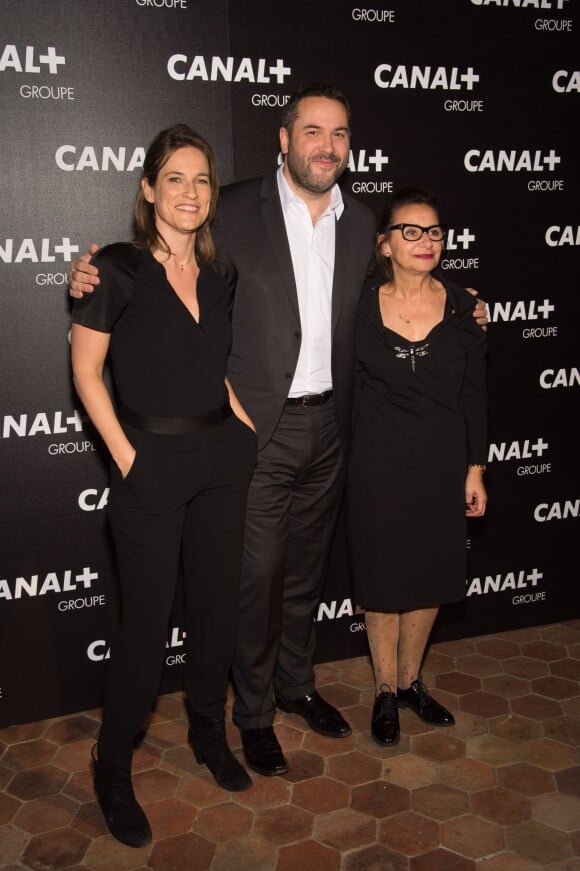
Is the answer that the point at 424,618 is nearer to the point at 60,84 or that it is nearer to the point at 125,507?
the point at 125,507

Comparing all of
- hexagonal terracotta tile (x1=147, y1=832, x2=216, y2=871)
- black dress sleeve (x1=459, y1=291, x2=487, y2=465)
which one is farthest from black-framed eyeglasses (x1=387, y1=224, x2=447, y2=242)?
hexagonal terracotta tile (x1=147, y1=832, x2=216, y2=871)

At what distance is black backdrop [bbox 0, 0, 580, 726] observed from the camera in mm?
3211

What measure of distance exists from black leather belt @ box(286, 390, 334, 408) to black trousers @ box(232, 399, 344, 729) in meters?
0.02

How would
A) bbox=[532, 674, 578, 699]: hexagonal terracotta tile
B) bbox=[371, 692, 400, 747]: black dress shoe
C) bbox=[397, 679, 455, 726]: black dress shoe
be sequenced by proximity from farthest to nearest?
bbox=[532, 674, 578, 699]: hexagonal terracotta tile < bbox=[397, 679, 455, 726]: black dress shoe < bbox=[371, 692, 400, 747]: black dress shoe

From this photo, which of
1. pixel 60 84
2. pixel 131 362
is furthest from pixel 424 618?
pixel 60 84

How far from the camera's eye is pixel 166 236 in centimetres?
268

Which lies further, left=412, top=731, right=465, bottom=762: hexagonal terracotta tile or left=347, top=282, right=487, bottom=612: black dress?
left=412, top=731, right=465, bottom=762: hexagonal terracotta tile

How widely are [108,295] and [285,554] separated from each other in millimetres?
1186

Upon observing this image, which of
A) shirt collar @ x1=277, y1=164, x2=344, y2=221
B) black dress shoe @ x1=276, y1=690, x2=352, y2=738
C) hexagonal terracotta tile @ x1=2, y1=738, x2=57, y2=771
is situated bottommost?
hexagonal terracotta tile @ x1=2, y1=738, x2=57, y2=771

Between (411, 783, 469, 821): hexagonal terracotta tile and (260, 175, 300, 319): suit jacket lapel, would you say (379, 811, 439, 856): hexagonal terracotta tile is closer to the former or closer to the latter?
(411, 783, 469, 821): hexagonal terracotta tile

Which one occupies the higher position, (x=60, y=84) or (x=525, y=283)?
(x=60, y=84)

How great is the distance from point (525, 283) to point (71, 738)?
2719mm

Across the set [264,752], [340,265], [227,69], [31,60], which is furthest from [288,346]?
[264,752]

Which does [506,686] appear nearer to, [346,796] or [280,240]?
[346,796]
